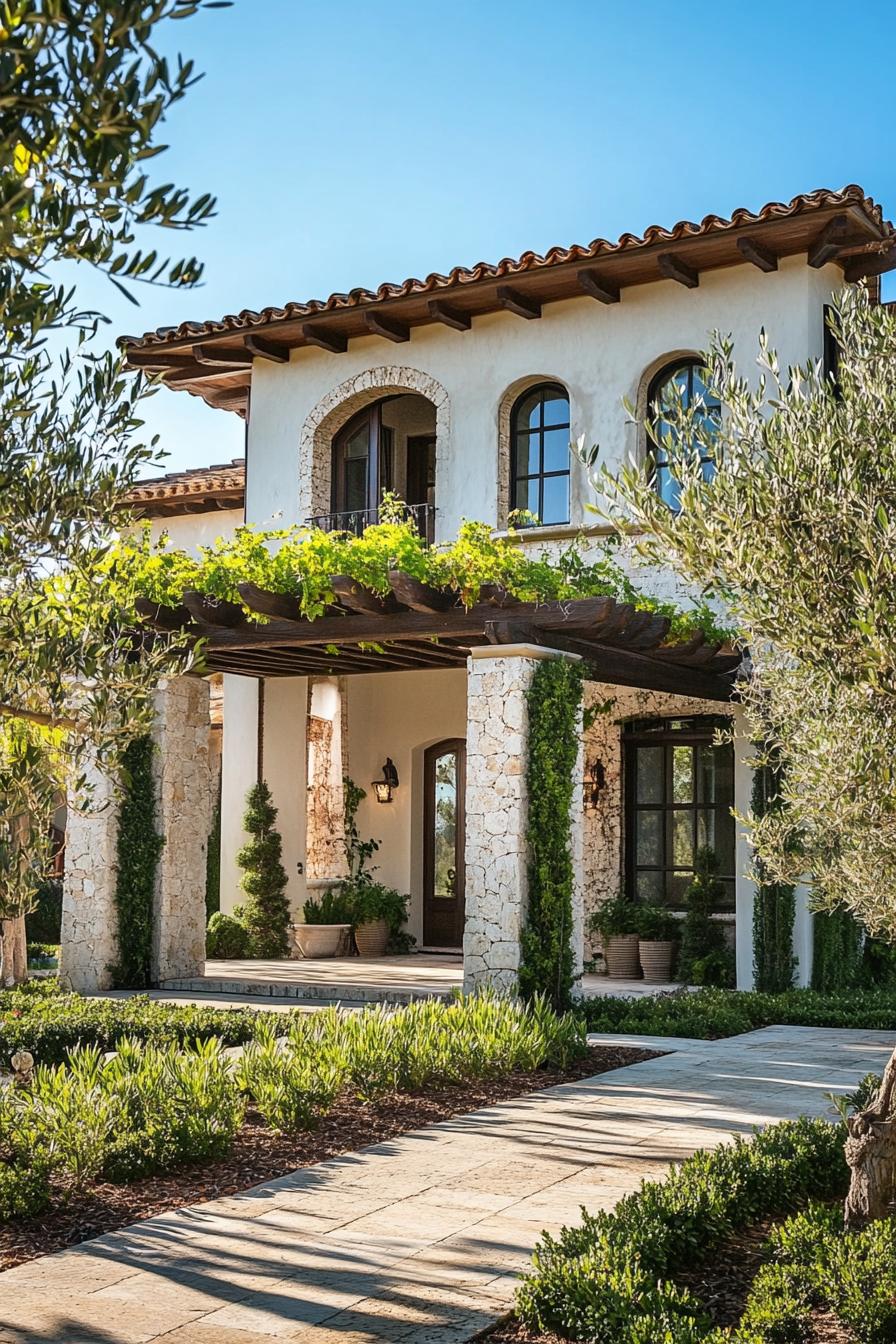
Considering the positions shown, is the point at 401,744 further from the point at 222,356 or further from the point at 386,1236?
the point at 386,1236

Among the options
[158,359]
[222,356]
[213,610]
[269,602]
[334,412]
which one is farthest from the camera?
[158,359]

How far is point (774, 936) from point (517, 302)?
617cm

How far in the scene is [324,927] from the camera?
15.0 m

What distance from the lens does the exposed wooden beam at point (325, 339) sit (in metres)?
14.3

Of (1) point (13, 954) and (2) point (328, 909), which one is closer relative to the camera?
(1) point (13, 954)

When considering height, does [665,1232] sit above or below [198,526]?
below

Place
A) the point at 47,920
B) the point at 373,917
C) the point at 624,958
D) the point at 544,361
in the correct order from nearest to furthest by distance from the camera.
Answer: the point at 544,361, the point at 624,958, the point at 373,917, the point at 47,920

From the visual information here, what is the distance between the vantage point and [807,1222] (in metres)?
4.60

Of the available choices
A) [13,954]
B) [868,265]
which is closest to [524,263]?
[868,265]

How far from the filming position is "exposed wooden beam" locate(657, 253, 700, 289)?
12.2m

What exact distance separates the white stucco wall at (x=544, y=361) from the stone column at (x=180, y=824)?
189 centimetres

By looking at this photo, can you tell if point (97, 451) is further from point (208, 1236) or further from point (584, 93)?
point (584, 93)

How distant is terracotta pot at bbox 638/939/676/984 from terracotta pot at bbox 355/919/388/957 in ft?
10.3

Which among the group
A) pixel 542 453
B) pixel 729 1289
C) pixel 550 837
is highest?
pixel 542 453
